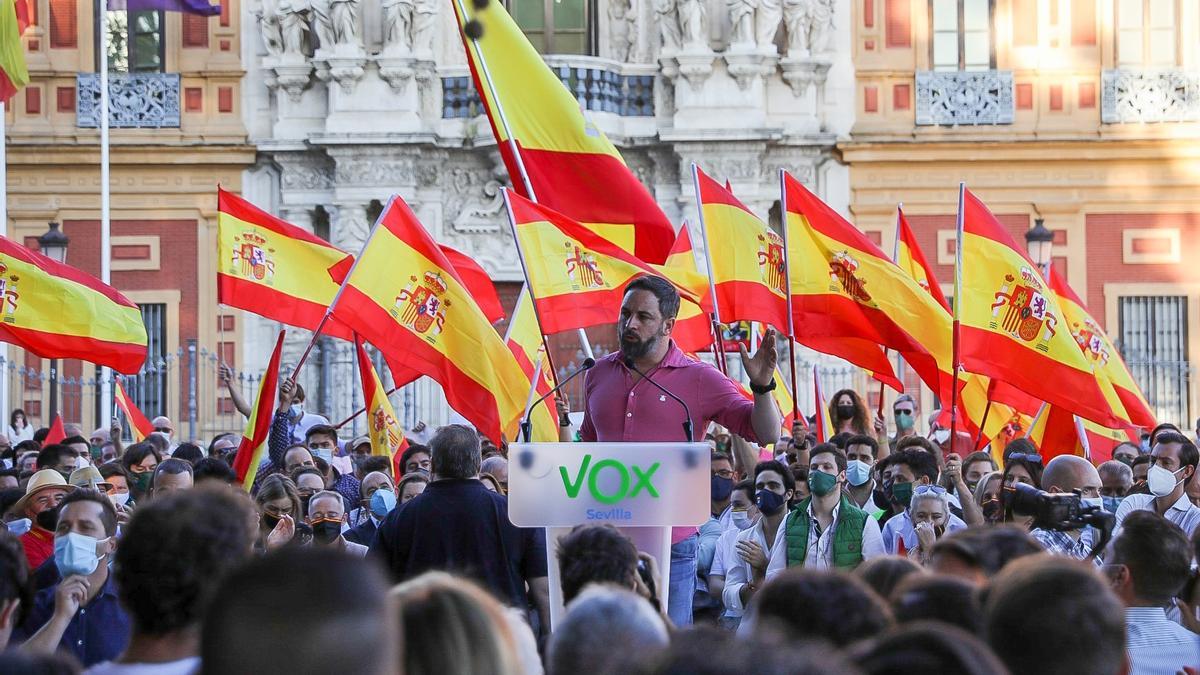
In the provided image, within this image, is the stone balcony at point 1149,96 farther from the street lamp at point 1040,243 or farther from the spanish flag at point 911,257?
the spanish flag at point 911,257

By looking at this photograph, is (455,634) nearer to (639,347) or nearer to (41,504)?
(639,347)

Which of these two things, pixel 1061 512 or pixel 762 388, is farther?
pixel 1061 512

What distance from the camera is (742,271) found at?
1330 cm

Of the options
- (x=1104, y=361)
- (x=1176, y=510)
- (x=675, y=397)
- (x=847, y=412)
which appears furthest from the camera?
(x=1104, y=361)

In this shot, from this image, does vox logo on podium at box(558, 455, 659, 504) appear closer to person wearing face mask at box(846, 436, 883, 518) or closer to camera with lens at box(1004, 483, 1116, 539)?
camera with lens at box(1004, 483, 1116, 539)

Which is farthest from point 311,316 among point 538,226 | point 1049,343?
point 1049,343

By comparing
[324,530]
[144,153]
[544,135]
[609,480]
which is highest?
[144,153]

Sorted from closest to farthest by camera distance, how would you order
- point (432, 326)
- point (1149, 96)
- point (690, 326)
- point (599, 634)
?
point (599, 634)
point (432, 326)
point (690, 326)
point (1149, 96)

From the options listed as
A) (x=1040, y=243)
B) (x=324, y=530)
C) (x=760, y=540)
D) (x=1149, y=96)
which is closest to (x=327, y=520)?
(x=324, y=530)

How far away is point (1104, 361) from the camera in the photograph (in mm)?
14570

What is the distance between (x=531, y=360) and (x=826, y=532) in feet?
18.4

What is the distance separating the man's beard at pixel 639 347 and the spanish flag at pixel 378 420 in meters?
6.89

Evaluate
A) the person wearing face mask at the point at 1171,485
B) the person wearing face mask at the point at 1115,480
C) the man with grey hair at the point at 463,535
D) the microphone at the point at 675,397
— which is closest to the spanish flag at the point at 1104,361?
the person wearing face mask at the point at 1115,480

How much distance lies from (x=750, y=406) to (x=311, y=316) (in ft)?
25.0
